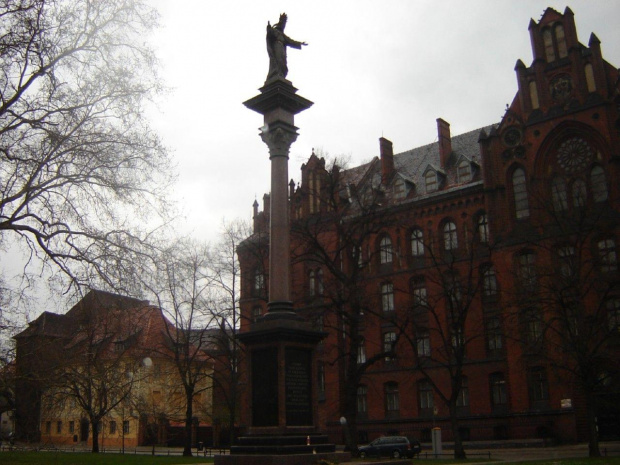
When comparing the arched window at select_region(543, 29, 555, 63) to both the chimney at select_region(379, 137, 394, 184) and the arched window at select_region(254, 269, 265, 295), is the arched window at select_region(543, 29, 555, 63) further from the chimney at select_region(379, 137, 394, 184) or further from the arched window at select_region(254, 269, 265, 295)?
the arched window at select_region(254, 269, 265, 295)

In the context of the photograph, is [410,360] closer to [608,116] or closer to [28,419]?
[608,116]

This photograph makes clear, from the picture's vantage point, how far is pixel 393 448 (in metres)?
35.5

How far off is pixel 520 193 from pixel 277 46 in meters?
29.3

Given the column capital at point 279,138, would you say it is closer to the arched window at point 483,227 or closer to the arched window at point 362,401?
the arched window at point 483,227

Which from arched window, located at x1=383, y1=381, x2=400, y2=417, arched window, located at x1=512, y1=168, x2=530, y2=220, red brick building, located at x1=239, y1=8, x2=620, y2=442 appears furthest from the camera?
arched window, located at x1=383, y1=381, x2=400, y2=417

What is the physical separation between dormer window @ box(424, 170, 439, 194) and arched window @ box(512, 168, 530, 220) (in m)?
7.18

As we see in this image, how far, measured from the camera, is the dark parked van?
3503 cm

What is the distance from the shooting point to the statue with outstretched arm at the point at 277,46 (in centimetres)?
1939

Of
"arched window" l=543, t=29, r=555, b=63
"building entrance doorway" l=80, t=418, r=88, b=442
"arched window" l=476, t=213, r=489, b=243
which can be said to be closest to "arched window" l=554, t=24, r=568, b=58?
"arched window" l=543, t=29, r=555, b=63

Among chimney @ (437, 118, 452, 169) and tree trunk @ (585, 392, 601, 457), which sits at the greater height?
chimney @ (437, 118, 452, 169)

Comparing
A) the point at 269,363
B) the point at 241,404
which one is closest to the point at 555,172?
the point at 241,404

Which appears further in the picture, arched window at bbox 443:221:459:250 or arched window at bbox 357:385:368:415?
arched window at bbox 357:385:368:415

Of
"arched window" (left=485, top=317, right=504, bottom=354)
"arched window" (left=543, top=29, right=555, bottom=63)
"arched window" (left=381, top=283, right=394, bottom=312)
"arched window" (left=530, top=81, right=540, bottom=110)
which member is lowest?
"arched window" (left=485, top=317, right=504, bottom=354)

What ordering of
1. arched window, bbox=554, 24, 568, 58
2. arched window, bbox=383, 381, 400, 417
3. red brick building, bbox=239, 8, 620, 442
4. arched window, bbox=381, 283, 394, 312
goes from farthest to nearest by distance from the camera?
arched window, bbox=381, 283, 394, 312, arched window, bbox=383, 381, 400, 417, arched window, bbox=554, 24, 568, 58, red brick building, bbox=239, 8, 620, 442
